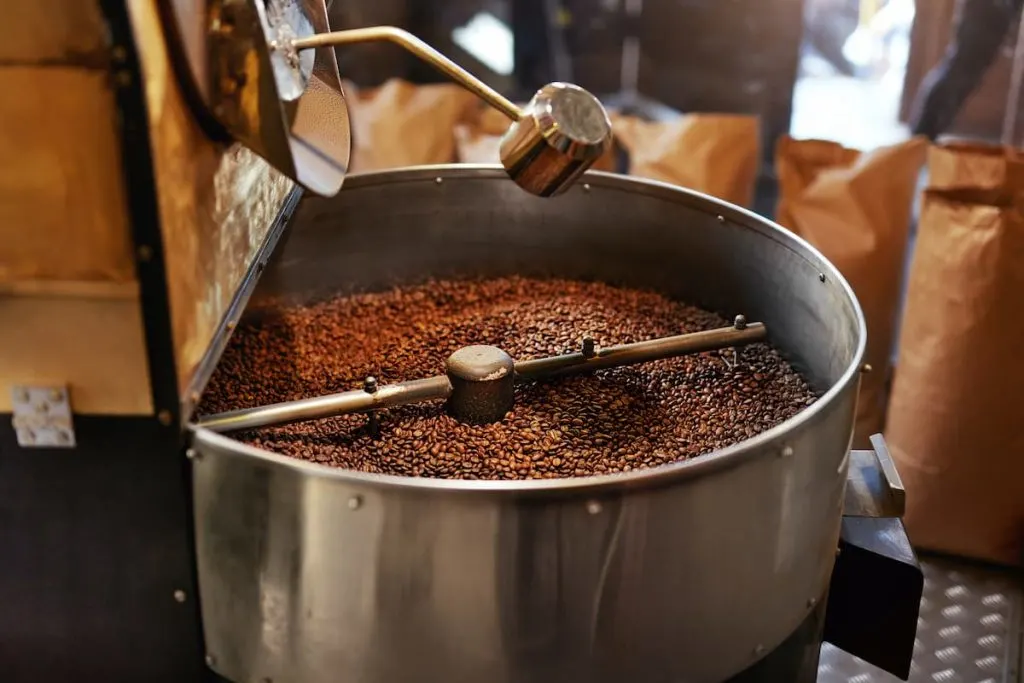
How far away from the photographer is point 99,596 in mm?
1053

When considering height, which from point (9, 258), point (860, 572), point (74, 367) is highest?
point (9, 258)

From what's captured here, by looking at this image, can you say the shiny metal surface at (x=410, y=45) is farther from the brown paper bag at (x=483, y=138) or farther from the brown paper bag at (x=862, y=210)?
the brown paper bag at (x=862, y=210)

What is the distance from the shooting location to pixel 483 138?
2332 millimetres

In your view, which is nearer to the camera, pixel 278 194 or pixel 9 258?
pixel 9 258

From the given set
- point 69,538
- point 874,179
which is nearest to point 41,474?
point 69,538

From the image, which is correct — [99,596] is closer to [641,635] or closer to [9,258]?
[9,258]

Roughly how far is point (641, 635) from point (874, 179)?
1437 mm

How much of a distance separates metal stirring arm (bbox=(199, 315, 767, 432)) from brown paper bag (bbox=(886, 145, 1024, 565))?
652mm

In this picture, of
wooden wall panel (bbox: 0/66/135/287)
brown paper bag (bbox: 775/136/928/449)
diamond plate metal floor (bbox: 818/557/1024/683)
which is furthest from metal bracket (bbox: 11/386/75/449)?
brown paper bag (bbox: 775/136/928/449)

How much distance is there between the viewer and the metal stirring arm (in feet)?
3.73

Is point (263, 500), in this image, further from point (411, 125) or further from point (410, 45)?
point (411, 125)

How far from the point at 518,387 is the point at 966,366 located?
1.01 metres

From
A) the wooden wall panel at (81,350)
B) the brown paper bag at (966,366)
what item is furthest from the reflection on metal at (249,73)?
the brown paper bag at (966,366)

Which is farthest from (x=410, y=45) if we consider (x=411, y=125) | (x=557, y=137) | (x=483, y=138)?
(x=411, y=125)
